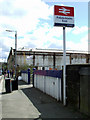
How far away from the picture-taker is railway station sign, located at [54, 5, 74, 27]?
24.4 feet

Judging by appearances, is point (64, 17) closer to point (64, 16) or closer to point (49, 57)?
point (64, 16)

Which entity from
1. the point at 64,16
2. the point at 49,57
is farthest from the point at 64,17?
the point at 49,57

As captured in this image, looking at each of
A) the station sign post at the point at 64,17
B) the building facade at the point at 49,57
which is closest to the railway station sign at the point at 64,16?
the station sign post at the point at 64,17

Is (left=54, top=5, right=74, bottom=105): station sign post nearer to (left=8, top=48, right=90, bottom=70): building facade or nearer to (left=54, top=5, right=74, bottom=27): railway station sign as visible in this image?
(left=54, top=5, right=74, bottom=27): railway station sign

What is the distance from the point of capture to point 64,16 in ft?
24.8

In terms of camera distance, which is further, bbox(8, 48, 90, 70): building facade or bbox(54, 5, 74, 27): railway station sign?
bbox(8, 48, 90, 70): building facade

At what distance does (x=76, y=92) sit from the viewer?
6.57 m

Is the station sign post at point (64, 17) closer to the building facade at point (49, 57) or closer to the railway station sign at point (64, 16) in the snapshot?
the railway station sign at point (64, 16)

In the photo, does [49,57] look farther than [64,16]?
Yes

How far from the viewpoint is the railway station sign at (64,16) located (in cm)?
743

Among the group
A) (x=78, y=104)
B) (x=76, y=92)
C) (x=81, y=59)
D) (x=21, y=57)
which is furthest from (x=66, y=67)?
(x=81, y=59)

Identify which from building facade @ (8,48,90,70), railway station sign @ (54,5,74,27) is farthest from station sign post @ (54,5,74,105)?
building facade @ (8,48,90,70)

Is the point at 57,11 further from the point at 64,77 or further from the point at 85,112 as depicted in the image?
A: the point at 85,112

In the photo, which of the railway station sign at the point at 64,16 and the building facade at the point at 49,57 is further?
the building facade at the point at 49,57
